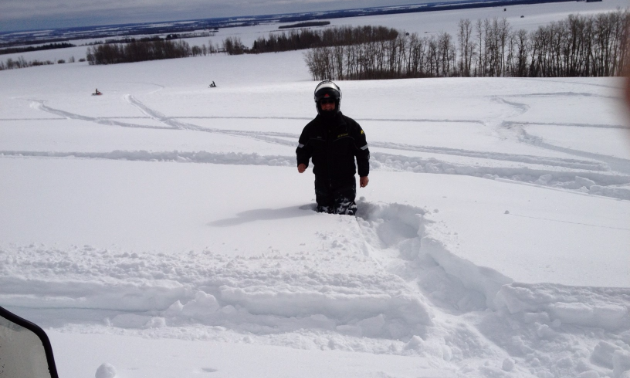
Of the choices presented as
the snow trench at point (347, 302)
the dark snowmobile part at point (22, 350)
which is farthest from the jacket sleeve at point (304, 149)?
the dark snowmobile part at point (22, 350)

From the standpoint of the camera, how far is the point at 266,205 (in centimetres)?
563

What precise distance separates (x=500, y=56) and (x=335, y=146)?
5514cm

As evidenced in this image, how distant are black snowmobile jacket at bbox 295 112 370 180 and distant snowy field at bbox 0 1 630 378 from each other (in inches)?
22.5

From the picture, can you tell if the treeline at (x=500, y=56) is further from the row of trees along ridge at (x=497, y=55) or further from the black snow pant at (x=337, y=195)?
the black snow pant at (x=337, y=195)

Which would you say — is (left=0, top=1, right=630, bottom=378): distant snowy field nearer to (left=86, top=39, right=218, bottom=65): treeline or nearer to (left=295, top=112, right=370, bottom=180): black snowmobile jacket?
(left=295, top=112, right=370, bottom=180): black snowmobile jacket

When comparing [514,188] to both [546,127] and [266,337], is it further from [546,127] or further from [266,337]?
[546,127]

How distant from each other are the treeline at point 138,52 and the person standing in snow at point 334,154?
87204 mm

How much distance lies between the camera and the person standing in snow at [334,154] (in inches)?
201

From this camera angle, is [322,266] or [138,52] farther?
[138,52]

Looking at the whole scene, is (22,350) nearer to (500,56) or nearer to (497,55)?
(497,55)

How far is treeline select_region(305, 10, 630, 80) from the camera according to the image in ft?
145

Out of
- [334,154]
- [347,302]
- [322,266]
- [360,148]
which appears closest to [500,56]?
[360,148]

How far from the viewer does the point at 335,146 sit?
16.9ft

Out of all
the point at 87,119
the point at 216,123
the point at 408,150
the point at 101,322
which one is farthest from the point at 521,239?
the point at 87,119
